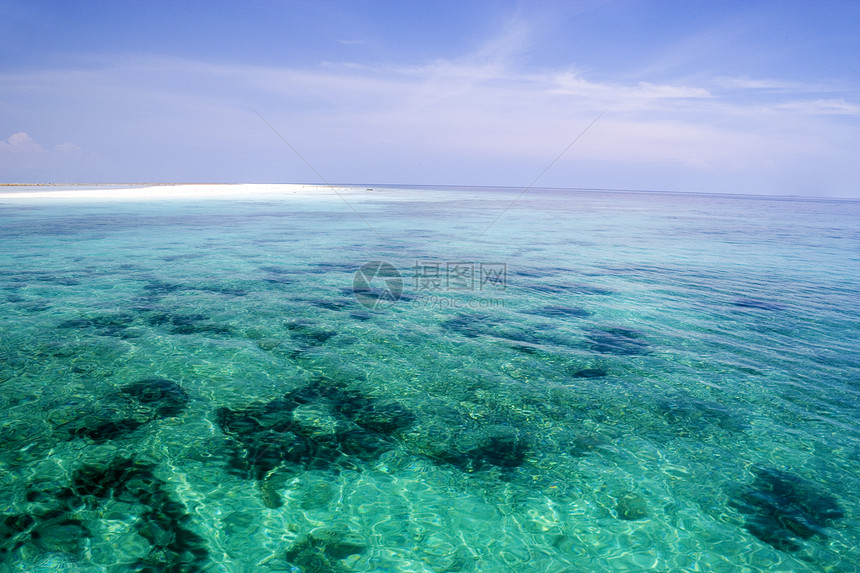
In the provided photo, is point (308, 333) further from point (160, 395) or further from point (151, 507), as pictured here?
point (151, 507)

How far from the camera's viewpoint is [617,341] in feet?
29.8

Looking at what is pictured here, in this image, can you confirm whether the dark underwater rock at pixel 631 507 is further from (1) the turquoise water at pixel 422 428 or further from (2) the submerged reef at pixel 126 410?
(2) the submerged reef at pixel 126 410

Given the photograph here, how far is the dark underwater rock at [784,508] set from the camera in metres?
4.25

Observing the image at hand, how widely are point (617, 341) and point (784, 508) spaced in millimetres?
4635

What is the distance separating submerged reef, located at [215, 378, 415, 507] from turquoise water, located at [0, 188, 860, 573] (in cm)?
3

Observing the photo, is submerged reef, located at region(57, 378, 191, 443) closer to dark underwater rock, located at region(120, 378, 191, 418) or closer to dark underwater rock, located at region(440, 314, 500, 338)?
dark underwater rock, located at region(120, 378, 191, 418)

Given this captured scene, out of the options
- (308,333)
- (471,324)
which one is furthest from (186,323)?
(471,324)

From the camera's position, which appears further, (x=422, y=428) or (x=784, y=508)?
(x=422, y=428)

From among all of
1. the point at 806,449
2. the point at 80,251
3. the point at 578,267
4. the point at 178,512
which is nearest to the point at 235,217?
the point at 80,251

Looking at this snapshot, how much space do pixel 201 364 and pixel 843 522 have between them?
8.35m

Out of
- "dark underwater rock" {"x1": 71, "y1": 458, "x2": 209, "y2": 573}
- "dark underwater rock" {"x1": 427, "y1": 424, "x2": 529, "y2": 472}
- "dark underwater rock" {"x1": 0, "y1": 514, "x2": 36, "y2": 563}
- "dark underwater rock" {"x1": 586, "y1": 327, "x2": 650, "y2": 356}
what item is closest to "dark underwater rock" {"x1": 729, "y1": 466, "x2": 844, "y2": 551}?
"dark underwater rock" {"x1": 427, "y1": 424, "x2": 529, "y2": 472}

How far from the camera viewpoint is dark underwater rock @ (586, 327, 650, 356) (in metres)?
8.59

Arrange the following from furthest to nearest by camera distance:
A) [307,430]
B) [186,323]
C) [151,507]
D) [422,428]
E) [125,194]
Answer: [125,194], [186,323], [422,428], [307,430], [151,507]

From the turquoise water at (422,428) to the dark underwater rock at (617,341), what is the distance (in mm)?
60
